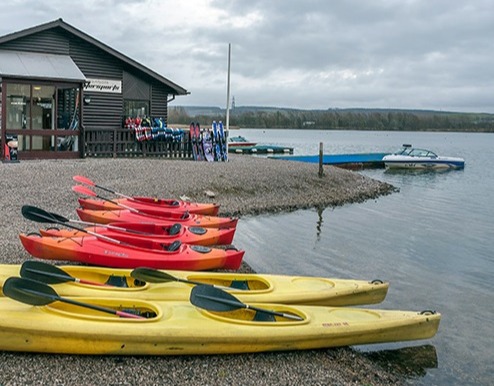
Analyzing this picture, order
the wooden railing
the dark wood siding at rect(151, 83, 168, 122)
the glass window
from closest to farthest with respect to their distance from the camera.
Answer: the wooden railing
the glass window
the dark wood siding at rect(151, 83, 168, 122)

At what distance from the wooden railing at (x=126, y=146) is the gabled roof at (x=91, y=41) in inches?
87.4

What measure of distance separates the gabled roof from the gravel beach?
4266 mm

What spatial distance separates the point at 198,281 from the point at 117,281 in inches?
40.8

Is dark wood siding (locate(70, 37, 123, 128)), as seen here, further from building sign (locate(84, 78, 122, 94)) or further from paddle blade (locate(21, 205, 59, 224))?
paddle blade (locate(21, 205, 59, 224))

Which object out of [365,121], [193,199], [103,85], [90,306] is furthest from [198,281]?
[365,121]

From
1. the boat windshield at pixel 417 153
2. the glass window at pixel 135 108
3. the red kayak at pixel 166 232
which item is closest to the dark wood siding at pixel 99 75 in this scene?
the glass window at pixel 135 108

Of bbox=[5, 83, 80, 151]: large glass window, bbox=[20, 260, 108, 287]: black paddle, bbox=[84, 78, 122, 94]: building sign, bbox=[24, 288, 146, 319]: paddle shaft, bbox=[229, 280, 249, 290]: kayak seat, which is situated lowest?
bbox=[229, 280, 249, 290]: kayak seat

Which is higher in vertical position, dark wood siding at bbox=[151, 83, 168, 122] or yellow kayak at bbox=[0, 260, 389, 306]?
dark wood siding at bbox=[151, 83, 168, 122]

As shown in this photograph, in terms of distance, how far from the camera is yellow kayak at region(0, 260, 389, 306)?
20.1 ft

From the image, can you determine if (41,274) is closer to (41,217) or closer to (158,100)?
(41,217)

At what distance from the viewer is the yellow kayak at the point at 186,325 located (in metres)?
5.11

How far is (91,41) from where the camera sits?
810 inches

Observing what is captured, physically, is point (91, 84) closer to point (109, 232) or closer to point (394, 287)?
point (109, 232)

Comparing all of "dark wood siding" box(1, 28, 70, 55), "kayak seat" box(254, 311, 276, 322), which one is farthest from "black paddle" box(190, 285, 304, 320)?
"dark wood siding" box(1, 28, 70, 55)
